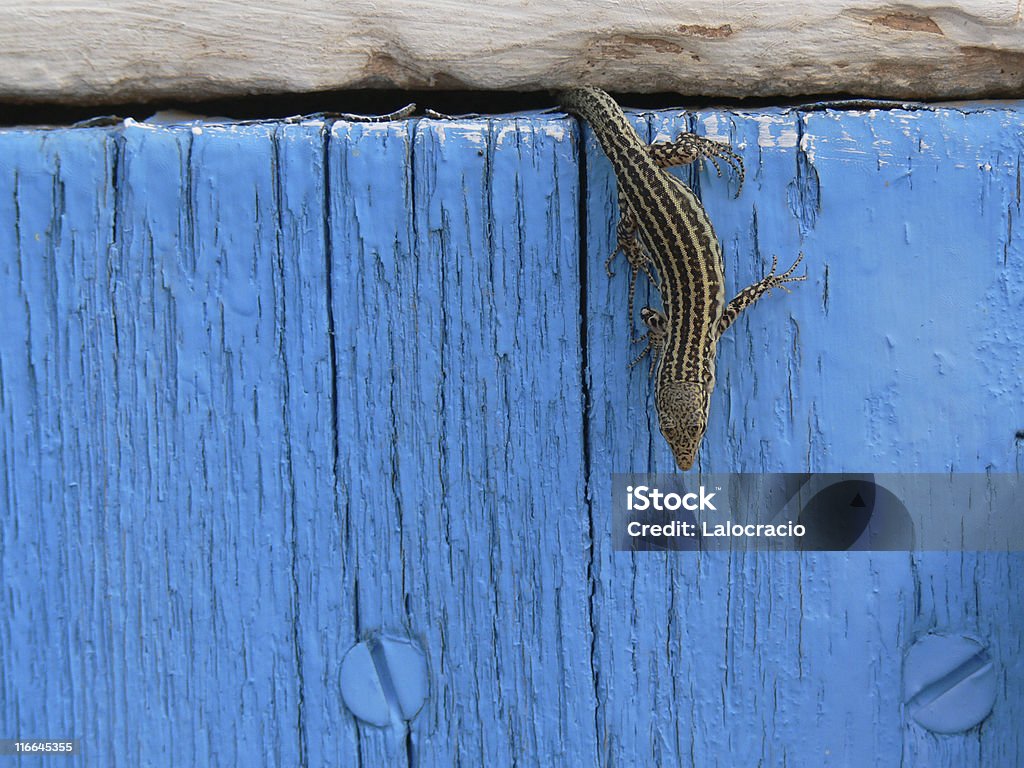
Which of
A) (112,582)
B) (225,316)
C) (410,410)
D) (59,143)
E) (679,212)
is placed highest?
(59,143)

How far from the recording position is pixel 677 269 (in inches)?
59.1

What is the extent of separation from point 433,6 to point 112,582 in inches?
49.9

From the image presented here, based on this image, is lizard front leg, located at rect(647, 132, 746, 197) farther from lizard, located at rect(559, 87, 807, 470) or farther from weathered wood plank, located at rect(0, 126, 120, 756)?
weathered wood plank, located at rect(0, 126, 120, 756)

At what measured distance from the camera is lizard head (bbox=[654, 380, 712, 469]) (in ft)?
4.85

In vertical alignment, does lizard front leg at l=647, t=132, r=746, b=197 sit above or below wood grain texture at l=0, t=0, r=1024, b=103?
below

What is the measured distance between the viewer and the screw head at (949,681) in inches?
61.8

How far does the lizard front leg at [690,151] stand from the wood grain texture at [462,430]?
1.3 inches

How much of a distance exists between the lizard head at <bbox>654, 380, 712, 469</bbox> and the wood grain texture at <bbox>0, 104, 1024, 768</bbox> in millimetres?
61

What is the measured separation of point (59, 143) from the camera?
5.12 ft

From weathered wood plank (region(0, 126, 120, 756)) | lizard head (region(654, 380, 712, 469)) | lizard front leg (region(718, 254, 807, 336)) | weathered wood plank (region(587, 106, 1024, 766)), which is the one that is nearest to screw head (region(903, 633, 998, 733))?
weathered wood plank (region(587, 106, 1024, 766))

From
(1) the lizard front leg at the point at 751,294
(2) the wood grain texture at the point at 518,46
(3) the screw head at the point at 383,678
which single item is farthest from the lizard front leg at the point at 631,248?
(3) the screw head at the point at 383,678

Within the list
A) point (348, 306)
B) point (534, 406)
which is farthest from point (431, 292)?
point (534, 406)

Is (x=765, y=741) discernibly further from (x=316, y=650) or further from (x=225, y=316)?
(x=225, y=316)

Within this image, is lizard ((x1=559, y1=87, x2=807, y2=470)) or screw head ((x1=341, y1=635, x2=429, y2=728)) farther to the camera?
screw head ((x1=341, y1=635, x2=429, y2=728))
